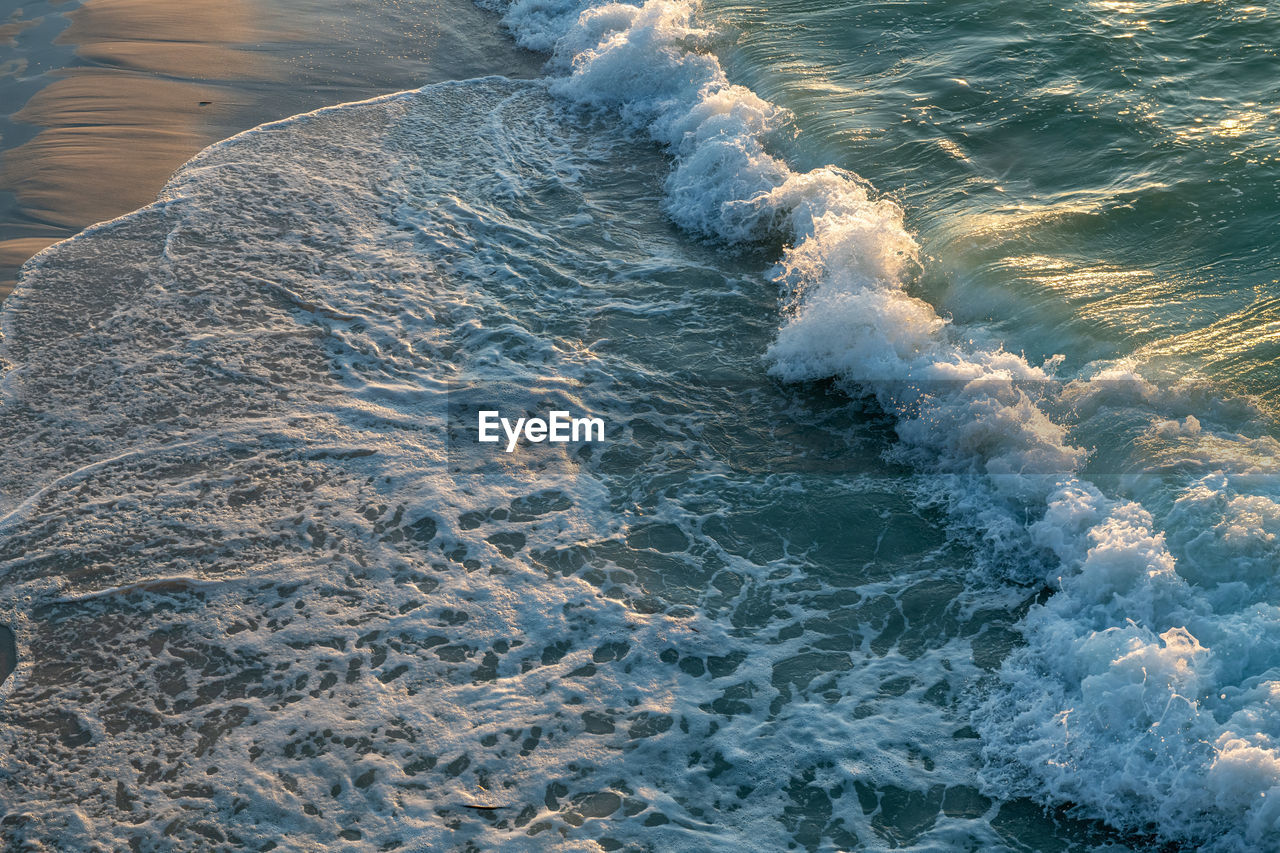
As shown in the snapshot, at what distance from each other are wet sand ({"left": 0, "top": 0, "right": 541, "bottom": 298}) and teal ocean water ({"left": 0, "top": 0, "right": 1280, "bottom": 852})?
1.88ft

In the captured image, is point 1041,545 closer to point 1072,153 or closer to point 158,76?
point 1072,153

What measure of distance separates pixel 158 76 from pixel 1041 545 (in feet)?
33.8

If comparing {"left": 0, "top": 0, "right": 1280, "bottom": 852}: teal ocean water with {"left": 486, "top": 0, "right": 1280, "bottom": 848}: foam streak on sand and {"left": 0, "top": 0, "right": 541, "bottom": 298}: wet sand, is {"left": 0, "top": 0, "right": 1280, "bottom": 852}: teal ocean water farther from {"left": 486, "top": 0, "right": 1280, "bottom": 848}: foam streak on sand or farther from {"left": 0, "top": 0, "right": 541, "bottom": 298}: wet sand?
{"left": 0, "top": 0, "right": 541, "bottom": 298}: wet sand

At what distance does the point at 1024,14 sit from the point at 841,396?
629cm

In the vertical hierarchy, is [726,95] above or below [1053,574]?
above

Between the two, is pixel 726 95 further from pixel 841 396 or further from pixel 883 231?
pixel 841 396

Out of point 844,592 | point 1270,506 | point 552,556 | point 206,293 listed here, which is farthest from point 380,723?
point 1270,506

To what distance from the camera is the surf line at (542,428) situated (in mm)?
6203

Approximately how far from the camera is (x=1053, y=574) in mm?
5117

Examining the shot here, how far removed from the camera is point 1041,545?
17.2ft

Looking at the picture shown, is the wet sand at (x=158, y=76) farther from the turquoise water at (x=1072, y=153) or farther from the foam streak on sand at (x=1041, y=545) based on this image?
the foam streak on sand at (x=1041, y=545)

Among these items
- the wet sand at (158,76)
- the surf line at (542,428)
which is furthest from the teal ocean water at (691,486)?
the wet sand at (158,76)

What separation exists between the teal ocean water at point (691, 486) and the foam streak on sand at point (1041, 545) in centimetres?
2

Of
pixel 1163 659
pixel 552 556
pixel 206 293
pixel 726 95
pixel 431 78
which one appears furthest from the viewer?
pixel 431 78
